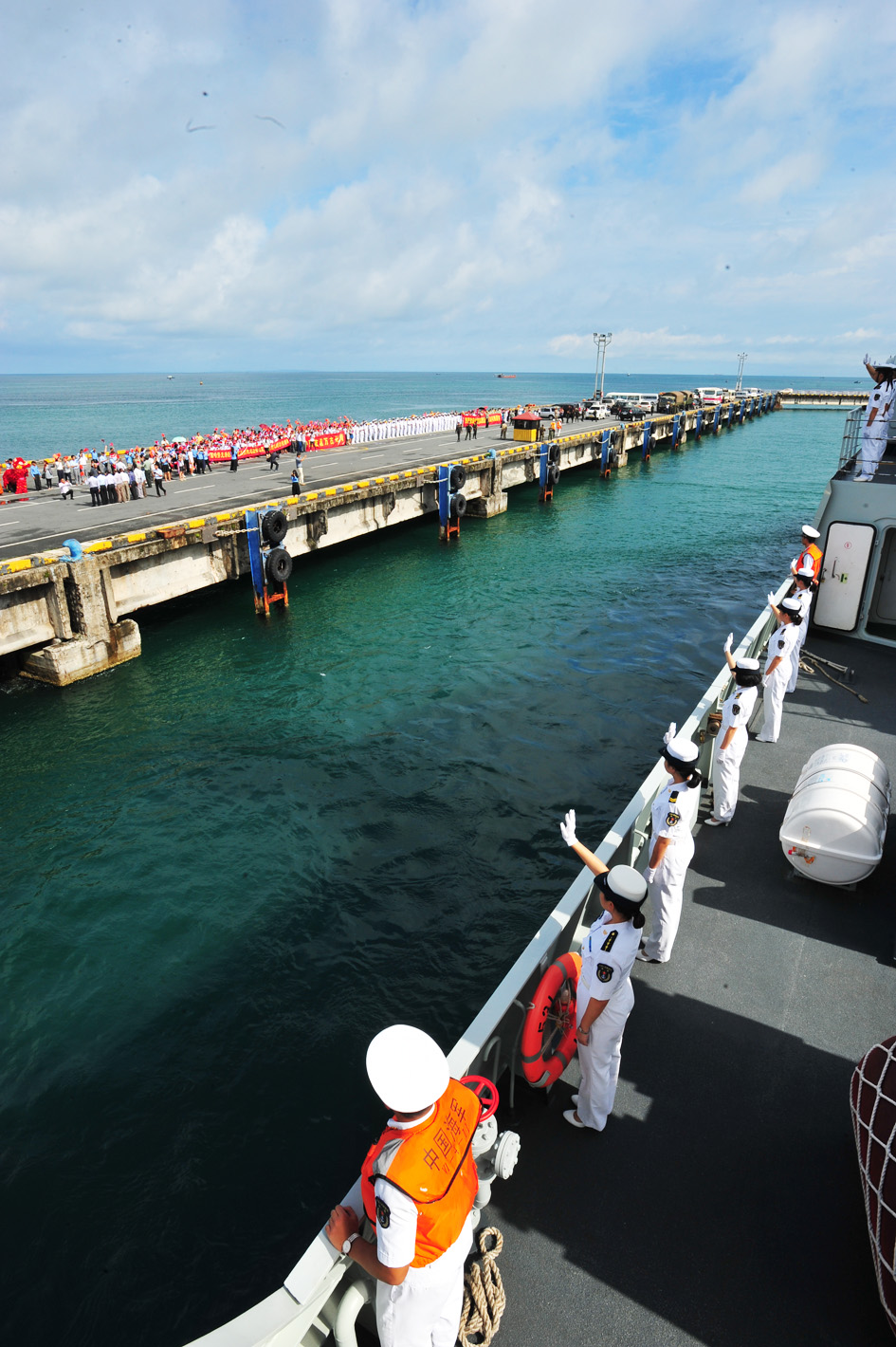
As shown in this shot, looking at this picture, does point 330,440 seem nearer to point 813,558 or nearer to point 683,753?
point 813,558

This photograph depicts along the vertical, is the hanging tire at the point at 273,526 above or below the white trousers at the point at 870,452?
below

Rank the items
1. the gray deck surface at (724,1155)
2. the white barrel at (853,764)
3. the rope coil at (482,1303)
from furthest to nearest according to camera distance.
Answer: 1. the white barrel at (853,764)
2. the gray deck surface at (724,1155)
3. the rope coil at (482,1303)

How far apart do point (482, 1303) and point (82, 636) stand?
57.6ft

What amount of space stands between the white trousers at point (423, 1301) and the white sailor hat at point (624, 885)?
182 cm

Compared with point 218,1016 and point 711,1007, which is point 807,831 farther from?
point 218,1016

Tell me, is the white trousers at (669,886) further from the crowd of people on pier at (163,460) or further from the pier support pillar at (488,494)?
the pier support pillar at (488,494)

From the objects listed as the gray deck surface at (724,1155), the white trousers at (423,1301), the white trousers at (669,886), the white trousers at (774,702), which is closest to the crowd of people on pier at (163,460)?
the white trousers at (774,702)

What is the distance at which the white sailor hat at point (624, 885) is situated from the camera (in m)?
4.25

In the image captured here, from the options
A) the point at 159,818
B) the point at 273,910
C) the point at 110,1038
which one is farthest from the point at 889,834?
the point at 159,818

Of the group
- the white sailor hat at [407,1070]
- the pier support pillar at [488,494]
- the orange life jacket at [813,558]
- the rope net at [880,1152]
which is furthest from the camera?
the pier support pillar at [488,494]

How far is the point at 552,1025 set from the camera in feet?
16.7

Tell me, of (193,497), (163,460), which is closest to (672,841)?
(193,497)

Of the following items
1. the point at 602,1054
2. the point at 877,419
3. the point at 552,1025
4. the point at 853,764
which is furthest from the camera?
the point at 877,419

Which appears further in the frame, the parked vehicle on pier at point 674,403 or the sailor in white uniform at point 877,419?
the parked vehicle on pier at point 674,403
